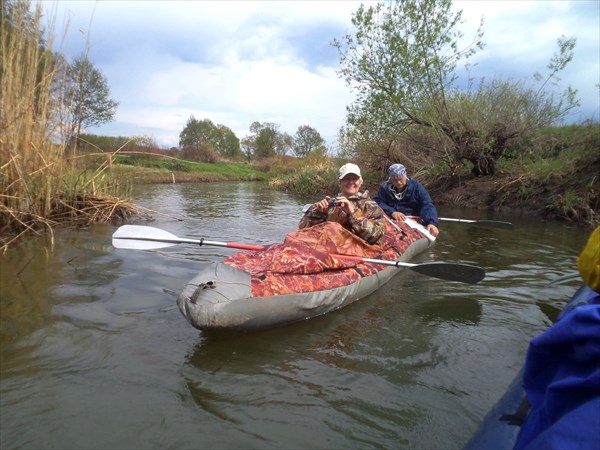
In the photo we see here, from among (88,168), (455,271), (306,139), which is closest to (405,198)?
(455,271)

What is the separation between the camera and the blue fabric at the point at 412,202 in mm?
6270

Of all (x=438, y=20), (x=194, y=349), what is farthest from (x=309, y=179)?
(x=194, y=349)

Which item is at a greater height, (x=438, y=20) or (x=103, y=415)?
(x=438, y=20)

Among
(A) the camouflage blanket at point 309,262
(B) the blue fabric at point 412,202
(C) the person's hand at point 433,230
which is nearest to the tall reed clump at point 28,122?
(A) the camouflage blanket at point 309,262

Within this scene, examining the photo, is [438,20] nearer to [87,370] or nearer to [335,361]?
[335,361]

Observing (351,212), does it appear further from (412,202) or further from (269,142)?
(269,142)

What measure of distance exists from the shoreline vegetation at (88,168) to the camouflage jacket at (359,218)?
7.17 ft

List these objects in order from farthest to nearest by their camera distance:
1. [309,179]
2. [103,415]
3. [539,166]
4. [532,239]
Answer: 1. [309,179]
2. [539,166]
3. [532,239]
4. [103,415]

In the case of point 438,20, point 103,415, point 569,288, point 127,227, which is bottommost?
point 103,415

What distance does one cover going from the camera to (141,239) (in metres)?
4.34

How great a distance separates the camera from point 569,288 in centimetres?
452

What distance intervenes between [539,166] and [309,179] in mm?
10051

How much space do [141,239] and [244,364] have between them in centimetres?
221

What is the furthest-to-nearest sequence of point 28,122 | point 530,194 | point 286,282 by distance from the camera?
point 530,194
point 28,122
point 286,282
